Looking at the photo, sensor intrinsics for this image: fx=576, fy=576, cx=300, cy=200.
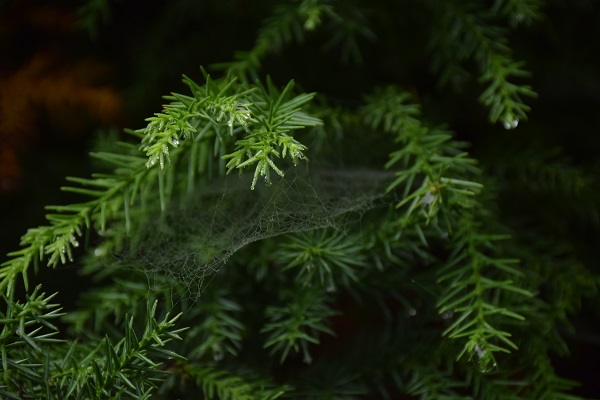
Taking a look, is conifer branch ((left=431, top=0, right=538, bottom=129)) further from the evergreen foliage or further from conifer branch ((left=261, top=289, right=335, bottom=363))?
conifer branch ((left=261, top=289, right=335, bottom=363))

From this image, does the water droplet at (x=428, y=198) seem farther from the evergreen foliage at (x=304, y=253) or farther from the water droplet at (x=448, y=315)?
the water droplet at (x=448, y=315)

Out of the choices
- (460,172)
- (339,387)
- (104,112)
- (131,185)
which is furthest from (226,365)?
(104,112)

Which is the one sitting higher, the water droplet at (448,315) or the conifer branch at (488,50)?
the conifer branch at (488,50)

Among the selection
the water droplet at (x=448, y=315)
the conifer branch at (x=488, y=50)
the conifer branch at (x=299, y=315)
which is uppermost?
the conifer branch at (x=488, y=50)

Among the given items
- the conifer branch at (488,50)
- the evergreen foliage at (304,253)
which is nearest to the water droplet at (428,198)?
the evergreen foliage at (304,253)

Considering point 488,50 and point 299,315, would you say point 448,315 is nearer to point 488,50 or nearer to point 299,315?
point 299,315

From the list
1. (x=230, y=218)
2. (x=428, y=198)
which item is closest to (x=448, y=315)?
(x=428, y=198)

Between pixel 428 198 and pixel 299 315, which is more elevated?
pixel 428 198
